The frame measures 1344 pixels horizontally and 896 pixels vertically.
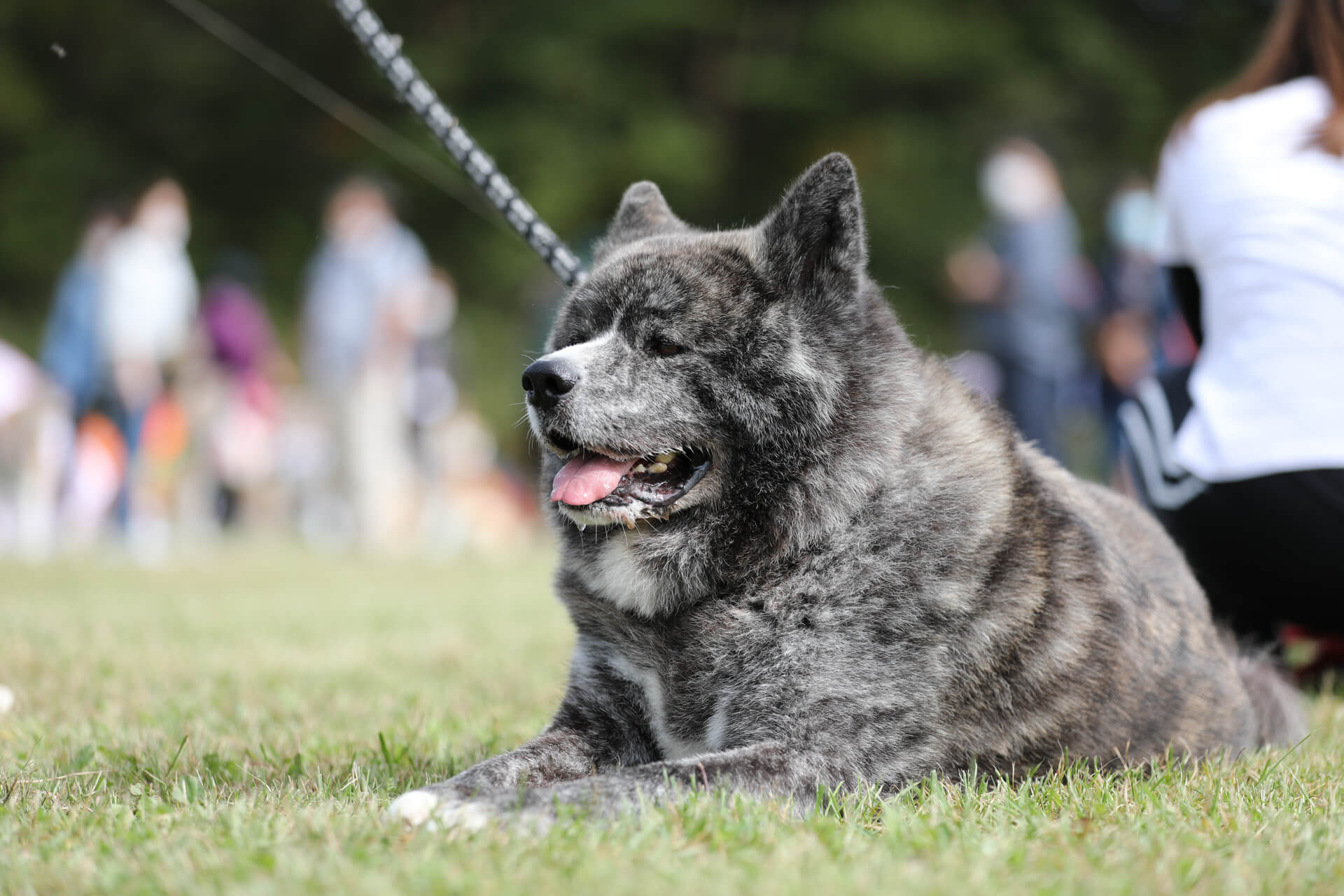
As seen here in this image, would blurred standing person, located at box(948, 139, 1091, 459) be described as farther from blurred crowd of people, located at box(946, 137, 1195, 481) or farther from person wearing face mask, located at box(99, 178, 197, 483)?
person wearing face mask, located at box(99, 178, 197, 483)

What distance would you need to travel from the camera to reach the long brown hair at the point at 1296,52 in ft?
12.8

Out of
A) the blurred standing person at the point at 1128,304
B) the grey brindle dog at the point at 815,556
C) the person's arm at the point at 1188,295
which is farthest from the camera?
the blurred standing person at the point at 1128,304

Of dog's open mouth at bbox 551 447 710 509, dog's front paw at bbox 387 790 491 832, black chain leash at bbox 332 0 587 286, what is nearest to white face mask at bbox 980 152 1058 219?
black chain leash at bbox 332 0 587 286

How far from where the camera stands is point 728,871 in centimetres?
207

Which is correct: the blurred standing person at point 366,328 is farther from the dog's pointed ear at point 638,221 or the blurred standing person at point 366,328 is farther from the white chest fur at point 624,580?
the white chest fur at point 624,580

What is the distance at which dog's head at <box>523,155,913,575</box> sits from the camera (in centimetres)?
294

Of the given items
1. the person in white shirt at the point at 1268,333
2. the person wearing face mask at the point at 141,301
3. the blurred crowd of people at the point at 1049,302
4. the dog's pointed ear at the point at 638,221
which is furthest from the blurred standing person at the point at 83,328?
the person in white shirt at the point at 1268,333

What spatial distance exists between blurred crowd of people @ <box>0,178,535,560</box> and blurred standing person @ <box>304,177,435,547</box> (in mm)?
14

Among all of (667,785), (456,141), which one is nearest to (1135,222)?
(456,141)

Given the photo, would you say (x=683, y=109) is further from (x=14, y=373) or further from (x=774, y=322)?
(x=774, y=322)

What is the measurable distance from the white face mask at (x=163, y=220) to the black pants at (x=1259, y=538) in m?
8.01

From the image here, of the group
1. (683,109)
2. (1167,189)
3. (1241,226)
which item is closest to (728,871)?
(1241,226)

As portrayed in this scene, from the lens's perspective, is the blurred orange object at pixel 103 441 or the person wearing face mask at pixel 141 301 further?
the blurred orange object at pixel 103 441

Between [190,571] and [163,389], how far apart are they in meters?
2.33
